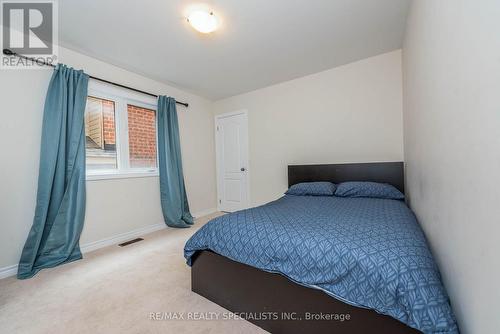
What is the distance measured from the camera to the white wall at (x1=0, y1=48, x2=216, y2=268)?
2.04 meters

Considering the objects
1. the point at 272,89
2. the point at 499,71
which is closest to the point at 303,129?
the point at 272,89

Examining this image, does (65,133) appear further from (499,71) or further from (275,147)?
(499,71)

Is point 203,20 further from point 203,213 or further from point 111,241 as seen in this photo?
point 203,213

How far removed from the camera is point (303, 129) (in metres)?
3.46

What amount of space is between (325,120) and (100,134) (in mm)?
3170

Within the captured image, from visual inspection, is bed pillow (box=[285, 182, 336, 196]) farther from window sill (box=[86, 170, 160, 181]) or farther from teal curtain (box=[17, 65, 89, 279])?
teal curtain (box=[17, 65, 89, 279])

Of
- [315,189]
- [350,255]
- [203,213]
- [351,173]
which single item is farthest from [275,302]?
[203,213]

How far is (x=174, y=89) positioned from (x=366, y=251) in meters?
3.69

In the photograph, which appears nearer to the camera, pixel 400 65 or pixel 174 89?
pixel 400 65

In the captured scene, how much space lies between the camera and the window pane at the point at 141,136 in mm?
3117
